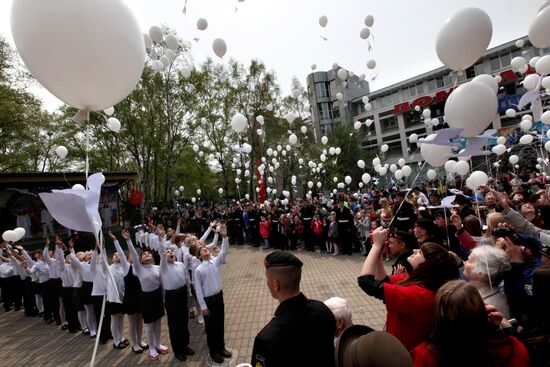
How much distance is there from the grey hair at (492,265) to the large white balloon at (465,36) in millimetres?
2626

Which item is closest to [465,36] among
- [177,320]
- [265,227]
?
[177,320]

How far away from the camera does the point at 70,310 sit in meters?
6.29

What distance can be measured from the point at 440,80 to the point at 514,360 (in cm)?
4302

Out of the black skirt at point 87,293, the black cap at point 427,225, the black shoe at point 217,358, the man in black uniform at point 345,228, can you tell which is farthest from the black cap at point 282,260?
the man in black uniform at point 345,228

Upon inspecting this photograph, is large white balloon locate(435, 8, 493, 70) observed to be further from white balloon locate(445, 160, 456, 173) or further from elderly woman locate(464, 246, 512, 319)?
white balloon locate(445, 160, 456, 173)

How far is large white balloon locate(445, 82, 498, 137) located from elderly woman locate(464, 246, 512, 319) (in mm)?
1997

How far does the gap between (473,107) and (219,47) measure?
5447 millimetres

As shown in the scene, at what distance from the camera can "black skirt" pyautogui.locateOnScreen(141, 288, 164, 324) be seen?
4.73 meters

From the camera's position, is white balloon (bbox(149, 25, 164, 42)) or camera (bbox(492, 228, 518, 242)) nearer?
camera (bbox(492, 228, 518, 242))

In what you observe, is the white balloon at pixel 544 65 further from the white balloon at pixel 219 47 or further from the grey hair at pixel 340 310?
the white balloon at pixel 219 47

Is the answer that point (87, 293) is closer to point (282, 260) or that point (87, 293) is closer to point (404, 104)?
point (282, 260)

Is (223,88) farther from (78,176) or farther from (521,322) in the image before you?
(521,322)

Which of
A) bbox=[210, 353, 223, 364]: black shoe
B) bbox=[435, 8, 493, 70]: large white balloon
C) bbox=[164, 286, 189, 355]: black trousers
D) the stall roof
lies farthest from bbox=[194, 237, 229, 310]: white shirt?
the stall roof

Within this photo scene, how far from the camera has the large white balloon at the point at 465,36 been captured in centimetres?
352
